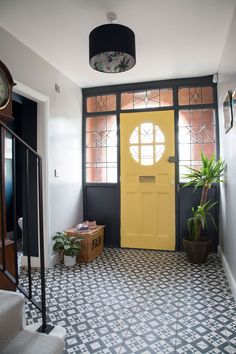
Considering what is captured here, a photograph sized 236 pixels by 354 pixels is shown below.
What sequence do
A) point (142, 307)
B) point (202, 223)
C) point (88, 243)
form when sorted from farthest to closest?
1. point (88, 243)
2. point (202, 223)
3. point (142, 307)

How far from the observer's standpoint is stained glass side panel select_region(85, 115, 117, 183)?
4164mm

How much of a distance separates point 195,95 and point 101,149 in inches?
64.1

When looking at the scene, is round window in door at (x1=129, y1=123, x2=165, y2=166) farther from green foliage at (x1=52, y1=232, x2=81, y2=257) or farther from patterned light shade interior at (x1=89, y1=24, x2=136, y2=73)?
patterned light shade interior at (x1=89, y1=24, x2=136, y2=73)

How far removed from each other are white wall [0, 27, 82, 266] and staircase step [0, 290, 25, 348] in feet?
5.59

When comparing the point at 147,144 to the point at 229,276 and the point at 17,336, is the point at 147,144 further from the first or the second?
the point at 17,336

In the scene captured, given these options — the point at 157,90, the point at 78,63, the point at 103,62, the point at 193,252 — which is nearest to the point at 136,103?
the point at 157,90

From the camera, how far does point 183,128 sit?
12.8ft

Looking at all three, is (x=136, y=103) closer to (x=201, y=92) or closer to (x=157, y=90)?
(x=157, y=90)

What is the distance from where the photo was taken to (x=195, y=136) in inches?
151

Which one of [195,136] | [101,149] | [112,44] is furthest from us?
[101,149]

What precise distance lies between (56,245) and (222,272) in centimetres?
198

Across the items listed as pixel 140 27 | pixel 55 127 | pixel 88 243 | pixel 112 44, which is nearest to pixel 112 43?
pixel 112 44

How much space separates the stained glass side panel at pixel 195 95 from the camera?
12.5ft

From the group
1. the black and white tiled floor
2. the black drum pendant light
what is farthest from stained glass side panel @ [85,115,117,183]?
the black drum pendant light
